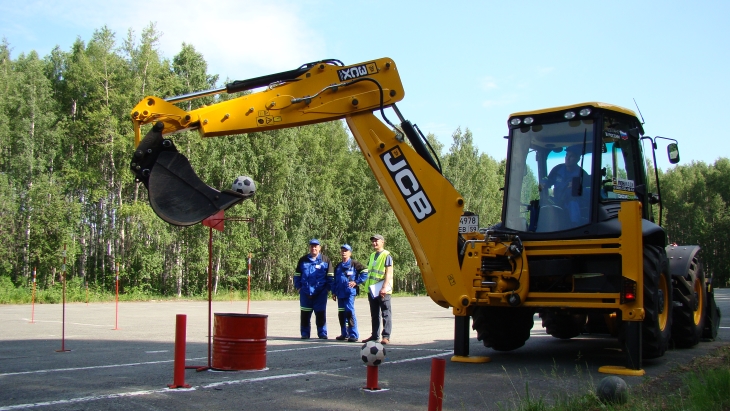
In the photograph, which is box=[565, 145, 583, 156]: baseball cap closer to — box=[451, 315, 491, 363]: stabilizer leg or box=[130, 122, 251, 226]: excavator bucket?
box=[451, 315, 491, 363]: stabilizer leg

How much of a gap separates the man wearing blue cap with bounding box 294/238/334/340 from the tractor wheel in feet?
20.2

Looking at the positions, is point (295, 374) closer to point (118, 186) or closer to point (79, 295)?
point (79, 295)

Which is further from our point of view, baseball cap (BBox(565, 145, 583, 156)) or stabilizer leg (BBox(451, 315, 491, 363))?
baseball cap (BBox(565, 145, 583, 156))

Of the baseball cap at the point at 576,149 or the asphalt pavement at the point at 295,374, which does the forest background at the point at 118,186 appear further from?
the baseball cap at the point at 576,149

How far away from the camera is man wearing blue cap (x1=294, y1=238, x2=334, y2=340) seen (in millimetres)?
12796

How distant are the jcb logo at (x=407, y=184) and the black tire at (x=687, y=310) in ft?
13.6

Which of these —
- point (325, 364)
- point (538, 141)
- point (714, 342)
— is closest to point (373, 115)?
point (538, 141)

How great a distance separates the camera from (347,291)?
12586 millimetres

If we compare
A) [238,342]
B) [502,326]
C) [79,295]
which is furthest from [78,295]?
[502,326]

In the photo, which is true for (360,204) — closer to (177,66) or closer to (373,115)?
(177,66)

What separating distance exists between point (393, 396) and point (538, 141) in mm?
4367

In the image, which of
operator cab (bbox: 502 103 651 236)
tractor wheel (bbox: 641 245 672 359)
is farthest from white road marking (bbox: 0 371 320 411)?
tractor wheel (bbox: 641 245 672 359)

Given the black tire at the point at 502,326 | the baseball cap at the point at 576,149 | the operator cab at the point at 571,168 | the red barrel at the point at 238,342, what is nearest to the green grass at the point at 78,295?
the red barrel at the point at 238,342

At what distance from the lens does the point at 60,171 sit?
39250 millimetres
